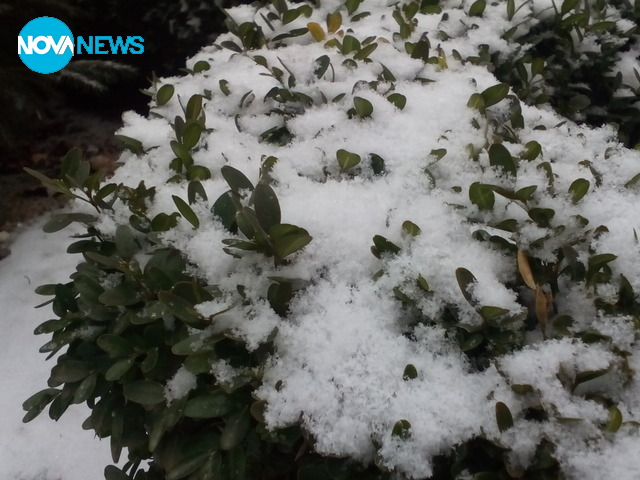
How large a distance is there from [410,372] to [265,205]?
39 cm

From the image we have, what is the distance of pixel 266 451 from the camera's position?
1022 millimetres

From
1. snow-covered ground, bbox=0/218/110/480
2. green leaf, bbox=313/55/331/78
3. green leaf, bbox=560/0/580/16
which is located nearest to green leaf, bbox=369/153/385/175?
green leaf, bbox=313/55/331/78

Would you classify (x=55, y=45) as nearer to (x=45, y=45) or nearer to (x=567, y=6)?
(x=45, y=45)

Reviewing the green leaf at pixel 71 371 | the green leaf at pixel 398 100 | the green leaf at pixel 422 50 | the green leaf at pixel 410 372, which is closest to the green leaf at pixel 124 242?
the green leaf at pixel 71 371

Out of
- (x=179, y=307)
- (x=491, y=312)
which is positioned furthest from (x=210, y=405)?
(x=491, y=312)

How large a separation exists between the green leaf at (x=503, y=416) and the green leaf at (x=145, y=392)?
59cm

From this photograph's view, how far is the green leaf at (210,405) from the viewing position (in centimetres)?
95

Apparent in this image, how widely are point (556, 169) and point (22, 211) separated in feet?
10.6

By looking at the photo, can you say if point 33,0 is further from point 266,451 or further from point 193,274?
point 266,451

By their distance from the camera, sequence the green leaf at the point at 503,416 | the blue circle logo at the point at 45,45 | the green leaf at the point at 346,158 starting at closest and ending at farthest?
the green leaf at the point at 503,416 → the green leaf at the point at 346,158 → the blue circle logo at the point at 45,45

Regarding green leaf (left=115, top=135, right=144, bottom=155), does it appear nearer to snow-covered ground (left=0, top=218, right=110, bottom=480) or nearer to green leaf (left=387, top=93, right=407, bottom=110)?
green leaf (left=387, top=93, right=407, bottom=110)

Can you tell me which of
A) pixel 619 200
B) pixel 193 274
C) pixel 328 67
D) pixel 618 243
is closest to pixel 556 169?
pixel 619 200

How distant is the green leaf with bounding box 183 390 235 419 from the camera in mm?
948

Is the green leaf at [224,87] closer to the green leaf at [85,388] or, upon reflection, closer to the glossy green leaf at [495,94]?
the glossy green leaf at [495,94]
